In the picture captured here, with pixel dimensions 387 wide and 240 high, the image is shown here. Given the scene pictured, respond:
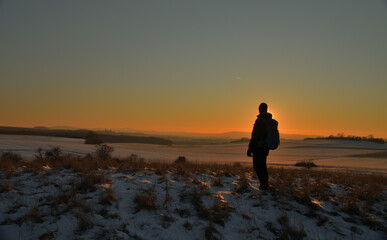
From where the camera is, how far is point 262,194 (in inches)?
292

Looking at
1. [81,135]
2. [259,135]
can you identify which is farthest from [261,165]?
[81,135]

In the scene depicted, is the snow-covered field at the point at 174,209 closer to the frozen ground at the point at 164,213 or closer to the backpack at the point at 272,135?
the frozen ground at the point at 164,213

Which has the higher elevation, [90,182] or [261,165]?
[261,165]

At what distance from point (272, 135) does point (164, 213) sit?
148 inches

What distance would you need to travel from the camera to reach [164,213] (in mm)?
6020

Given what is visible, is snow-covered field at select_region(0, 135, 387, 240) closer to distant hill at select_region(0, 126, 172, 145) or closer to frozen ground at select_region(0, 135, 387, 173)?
frozen ground at select_region(0, 135, 387, 173)

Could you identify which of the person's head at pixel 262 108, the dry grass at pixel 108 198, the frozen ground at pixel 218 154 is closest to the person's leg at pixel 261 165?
the person's head at pixel 262 108

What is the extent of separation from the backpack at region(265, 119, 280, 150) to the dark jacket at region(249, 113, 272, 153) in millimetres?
92

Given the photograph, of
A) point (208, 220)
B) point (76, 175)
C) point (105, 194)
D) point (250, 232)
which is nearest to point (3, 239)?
point (105, 194)

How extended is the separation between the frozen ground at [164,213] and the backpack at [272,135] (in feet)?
4.39

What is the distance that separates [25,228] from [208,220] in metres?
3.62

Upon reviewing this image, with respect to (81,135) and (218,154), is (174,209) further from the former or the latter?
(81,135)

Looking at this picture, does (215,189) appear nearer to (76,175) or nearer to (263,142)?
(263,142)

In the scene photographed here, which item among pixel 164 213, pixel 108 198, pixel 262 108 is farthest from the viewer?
pixel 262 108
